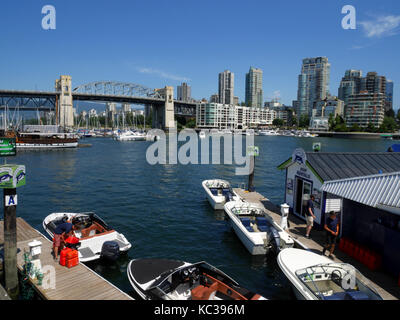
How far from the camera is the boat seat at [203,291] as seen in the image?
8.68 metres

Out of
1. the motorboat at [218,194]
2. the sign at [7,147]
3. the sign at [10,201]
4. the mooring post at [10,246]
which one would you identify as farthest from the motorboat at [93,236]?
the motorboat at [218,194]

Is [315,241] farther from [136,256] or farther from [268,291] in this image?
[136,256]

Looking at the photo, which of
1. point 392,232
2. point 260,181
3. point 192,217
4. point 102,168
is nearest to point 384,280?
point 392,232

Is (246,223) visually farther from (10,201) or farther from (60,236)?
(10,201)

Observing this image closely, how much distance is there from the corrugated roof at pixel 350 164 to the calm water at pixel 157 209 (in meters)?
5.22

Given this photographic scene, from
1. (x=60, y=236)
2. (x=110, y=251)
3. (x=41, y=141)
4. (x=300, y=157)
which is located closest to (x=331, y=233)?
(x=300, y=157)

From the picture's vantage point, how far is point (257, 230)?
1506 centimetres

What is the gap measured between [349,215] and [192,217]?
10.9 metres

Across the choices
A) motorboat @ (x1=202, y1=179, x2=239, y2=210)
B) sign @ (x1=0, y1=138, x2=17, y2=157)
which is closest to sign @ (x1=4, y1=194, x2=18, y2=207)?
sign @ (x1=0, y1=138, x2=17, y2=157)

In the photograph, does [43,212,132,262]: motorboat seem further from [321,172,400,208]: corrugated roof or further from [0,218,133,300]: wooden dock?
[321,172,400,208]: corrugated roof

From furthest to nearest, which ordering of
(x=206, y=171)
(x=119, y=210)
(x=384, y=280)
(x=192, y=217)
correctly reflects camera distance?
1. (x=206, y=171)
2. (x=119, y=210)
3. (x=192, y=217)
4. (x=384, y=280)

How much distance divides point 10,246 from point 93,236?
11.5 feet

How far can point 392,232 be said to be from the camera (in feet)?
32.7

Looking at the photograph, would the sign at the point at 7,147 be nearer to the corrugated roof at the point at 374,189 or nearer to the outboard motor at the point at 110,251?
the outboard motor at the point at 110,251
